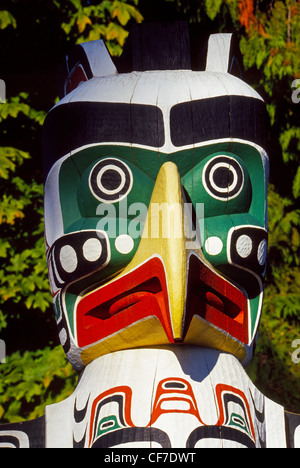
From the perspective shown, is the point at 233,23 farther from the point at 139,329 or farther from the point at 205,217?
the point at 139,329

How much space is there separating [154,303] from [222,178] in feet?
1.93

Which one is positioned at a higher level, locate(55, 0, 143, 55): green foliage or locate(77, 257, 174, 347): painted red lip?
locate(55, 0, 143, 55): green foliage

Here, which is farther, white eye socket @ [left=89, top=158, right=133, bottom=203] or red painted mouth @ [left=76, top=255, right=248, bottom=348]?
white eye socket @ [left=89, top=158, right=133, bottom=203]

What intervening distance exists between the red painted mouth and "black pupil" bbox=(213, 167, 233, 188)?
1.21 feet

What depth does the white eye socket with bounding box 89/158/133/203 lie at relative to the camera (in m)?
2.40

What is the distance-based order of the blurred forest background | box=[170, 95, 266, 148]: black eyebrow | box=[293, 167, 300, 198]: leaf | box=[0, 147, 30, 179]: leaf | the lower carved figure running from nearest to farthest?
the lower carved figure, box=[170, 95, 266, 148]: black eyebrow, box=[0, 147, 30, 179]: leaf, the blurred forest background, box=[293, 167, 300, 198]: leaf

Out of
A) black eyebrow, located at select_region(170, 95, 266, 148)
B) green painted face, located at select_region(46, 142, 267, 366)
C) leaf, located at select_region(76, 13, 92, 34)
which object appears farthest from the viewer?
leaf, located at select_region(76, 13, 92, 34)

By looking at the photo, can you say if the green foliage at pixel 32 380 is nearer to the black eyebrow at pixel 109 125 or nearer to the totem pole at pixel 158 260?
the totem pole at pixel 158 260

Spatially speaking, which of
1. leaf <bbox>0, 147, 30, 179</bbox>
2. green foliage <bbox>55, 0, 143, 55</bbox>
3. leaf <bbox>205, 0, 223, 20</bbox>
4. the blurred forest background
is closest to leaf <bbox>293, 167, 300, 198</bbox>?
the blurred forest background

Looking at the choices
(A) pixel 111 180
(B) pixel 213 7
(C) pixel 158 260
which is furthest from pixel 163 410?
(B) pixel 213 7

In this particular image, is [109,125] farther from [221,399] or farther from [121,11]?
[121,11]

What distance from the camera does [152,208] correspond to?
91.1 inches

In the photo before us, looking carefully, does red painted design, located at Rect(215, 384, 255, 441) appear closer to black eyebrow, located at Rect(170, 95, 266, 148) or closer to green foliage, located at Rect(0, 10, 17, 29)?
black eyebrow, located at Rect(170, 95, 266, 148)

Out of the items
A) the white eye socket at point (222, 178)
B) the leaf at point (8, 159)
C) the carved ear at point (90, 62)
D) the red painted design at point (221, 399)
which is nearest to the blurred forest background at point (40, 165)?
the leaf at point (8, 159)
